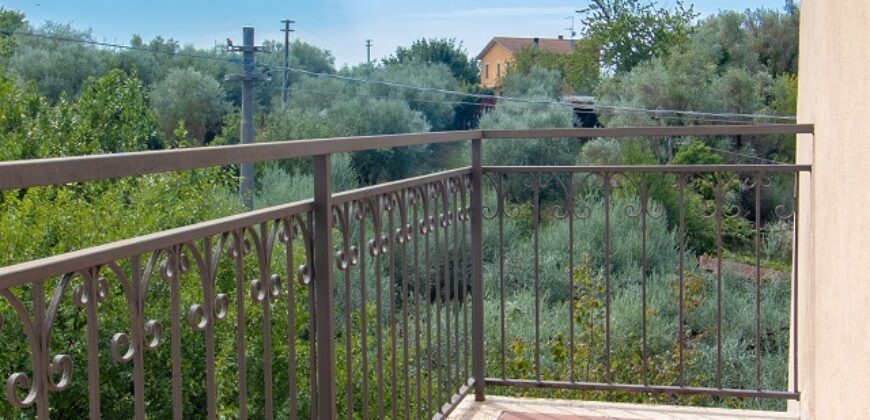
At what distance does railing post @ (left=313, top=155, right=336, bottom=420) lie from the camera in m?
2.16

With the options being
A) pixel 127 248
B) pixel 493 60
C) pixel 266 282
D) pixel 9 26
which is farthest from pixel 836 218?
pixel 493 60

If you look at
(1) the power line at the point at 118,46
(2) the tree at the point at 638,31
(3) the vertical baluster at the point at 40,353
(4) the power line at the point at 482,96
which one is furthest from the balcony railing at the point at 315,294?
(2) the tree at the point at 638,31

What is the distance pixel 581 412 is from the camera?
11.6ft

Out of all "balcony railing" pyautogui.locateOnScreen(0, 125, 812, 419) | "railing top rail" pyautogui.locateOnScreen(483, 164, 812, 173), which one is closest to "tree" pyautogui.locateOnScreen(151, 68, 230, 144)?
"balcony railing" pyautogui.locateOnScreen(0, 125, 812, 419)

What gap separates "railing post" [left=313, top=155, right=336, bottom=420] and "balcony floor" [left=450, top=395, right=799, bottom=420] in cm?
126

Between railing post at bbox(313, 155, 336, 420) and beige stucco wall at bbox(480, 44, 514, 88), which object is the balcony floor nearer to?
railing post at bbox(313, 155, 336, 420)

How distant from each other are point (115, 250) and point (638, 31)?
2775 centimetres

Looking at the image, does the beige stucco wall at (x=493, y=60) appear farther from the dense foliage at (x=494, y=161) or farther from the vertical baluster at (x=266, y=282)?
the vertical baluster at (x=266, y=282)

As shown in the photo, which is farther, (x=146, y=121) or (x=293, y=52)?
(x=293, y=52)

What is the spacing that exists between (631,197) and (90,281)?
1371cm

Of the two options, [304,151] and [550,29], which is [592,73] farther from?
[304,151]

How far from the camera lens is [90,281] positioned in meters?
1.35

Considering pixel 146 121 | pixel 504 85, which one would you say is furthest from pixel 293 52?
pixel 146 121

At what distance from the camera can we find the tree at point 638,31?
27.4 metres
